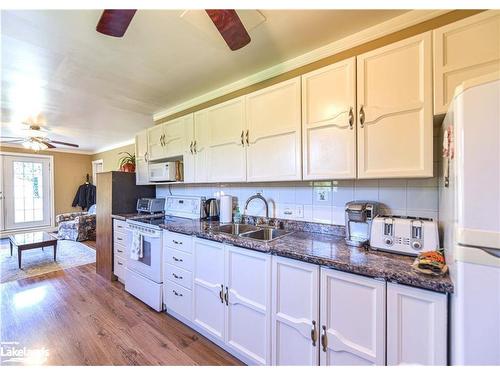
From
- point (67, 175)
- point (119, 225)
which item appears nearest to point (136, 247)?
point (119, 225)

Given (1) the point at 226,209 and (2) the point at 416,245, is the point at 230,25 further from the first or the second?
(1) the point at 226,209

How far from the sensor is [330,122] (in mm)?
1529

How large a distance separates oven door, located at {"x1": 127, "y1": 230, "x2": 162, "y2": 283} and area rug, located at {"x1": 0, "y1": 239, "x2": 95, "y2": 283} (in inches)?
75.2

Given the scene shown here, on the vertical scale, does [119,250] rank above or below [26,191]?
below

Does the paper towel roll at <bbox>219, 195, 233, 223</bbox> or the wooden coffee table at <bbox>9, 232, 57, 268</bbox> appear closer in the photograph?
the paper towel roll at <bbox>219, 195, 233, 223</bbox>

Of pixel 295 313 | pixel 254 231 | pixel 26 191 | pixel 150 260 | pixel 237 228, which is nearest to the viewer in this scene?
pixel 295 313

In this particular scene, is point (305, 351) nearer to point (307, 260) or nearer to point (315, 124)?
point (307, 260)

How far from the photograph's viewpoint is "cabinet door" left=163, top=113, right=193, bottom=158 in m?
2.52

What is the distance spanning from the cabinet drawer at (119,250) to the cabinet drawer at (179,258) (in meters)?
0.95

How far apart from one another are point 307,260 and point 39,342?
2.28 m

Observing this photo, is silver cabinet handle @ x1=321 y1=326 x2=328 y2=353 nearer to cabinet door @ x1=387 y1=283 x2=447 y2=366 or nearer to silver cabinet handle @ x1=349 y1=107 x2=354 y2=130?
cabinet door @ x1=387 y1=283 x2=447 y2=366

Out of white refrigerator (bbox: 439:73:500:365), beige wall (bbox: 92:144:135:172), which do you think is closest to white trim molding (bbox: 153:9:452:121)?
white refrigerator (bbox: 439:73:500:365)

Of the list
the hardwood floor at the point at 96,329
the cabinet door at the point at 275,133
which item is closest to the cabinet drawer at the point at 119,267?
the hardwood floor at the point at 96,329

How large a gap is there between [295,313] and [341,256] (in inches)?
17.6
